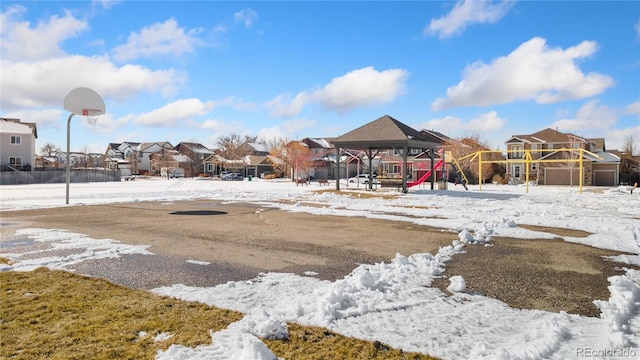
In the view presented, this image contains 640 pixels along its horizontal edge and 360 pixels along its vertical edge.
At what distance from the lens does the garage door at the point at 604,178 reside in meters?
43.7

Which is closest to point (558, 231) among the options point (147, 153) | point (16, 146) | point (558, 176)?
point (558, 176)

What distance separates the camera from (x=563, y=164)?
45156 millimetres

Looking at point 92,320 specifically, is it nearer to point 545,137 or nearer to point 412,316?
point 412,316

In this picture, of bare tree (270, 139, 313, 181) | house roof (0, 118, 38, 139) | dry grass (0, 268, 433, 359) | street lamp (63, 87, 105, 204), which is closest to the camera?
dry grass (0, 268, 433, 359)

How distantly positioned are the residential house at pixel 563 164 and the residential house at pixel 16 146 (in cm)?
6001

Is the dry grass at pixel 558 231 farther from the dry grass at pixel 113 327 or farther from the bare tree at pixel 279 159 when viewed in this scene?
the bare tree at pixel 279 159

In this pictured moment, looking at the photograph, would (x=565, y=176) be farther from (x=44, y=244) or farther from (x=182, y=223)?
(x=44, y=244)

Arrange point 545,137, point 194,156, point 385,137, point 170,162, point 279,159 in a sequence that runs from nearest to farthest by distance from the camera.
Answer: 1. point 385,137
2. point 545,137
3. point 279,159
4. point 170,162
5. point 194,156

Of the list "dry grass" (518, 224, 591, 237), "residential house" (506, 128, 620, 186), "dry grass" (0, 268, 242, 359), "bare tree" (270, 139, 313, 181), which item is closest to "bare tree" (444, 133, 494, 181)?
"residential house" (506, 128, 620, 186)

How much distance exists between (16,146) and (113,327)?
59.9 m

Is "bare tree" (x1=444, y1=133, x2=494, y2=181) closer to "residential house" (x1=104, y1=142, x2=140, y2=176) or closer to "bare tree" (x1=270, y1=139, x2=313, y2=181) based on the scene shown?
"bare tree" (x1=270, y1=139, x2=313, y2=181)

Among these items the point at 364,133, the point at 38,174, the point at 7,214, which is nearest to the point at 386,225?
the point at 7,214

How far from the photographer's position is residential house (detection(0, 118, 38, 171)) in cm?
4859

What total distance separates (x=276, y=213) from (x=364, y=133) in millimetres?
12912
